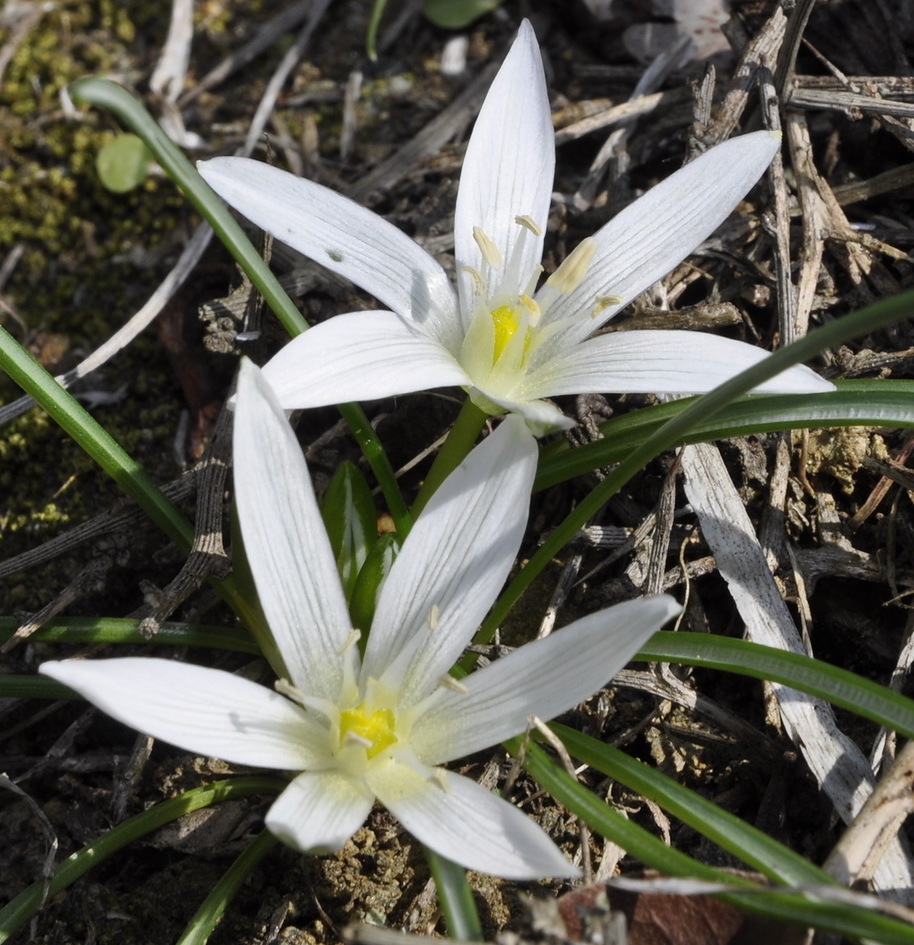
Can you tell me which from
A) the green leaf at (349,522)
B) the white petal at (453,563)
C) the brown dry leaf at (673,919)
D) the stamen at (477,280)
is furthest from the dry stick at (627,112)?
the brown dry leaf at (673,919)

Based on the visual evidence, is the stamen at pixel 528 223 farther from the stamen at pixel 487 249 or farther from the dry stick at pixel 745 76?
the dry stick at pixel 745 76

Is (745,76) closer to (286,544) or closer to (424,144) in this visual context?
(424,144)

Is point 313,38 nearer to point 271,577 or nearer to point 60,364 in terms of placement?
point 60,364

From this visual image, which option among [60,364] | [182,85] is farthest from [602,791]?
[182,85]

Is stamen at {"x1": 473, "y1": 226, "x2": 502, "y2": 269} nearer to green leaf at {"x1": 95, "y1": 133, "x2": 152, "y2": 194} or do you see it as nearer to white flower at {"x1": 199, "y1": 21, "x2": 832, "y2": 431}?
white flower at {"x1": 199, "y1": 21, "x2": 832, "y2": 431}

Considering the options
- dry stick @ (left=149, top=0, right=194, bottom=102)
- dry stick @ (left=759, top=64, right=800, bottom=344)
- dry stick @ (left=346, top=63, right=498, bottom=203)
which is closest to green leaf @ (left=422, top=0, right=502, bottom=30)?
dry stick @ (left=346, top=63, right=498, bottom=203)

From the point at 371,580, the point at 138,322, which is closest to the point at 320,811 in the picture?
the point at 371,580
